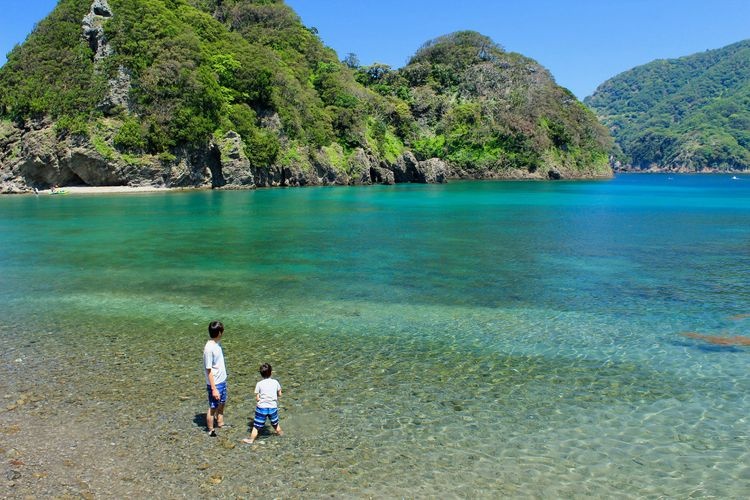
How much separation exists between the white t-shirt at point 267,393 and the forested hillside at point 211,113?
7337cm

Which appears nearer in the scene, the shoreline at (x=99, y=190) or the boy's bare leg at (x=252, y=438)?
the boy's bare leg at (x=252, y=438)

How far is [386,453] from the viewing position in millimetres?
8781

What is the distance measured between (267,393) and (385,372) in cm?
371

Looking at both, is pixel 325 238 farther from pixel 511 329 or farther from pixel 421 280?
pixel 511 329

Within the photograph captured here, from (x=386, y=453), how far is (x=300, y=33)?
120578 millimetres

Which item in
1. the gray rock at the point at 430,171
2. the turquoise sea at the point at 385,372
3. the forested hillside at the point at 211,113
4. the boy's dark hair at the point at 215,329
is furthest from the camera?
the gray rock at the point at 430,171

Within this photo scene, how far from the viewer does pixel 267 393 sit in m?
9.03

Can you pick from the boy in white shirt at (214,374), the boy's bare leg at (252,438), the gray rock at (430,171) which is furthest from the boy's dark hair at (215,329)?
the gray rock at (430,171)

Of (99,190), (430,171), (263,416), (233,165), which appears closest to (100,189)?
(99,190)

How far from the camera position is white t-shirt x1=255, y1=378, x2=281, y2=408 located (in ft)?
29.6

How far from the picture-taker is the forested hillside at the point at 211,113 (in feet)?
246

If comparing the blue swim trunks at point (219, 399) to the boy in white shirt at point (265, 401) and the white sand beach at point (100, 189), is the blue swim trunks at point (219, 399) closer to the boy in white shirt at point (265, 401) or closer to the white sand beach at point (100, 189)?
the boy in white shirt at point (265, 401)

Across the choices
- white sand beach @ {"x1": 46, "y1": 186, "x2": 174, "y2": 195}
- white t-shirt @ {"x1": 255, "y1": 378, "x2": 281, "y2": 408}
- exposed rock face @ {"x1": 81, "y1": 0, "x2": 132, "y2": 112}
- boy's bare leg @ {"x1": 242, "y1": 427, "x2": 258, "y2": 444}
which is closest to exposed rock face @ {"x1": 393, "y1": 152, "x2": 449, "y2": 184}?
white sand beach @ {"x1": 46, "y1": 186, "x2": 174, "y2": 195}

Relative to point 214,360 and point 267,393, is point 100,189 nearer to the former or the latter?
point 214,360
